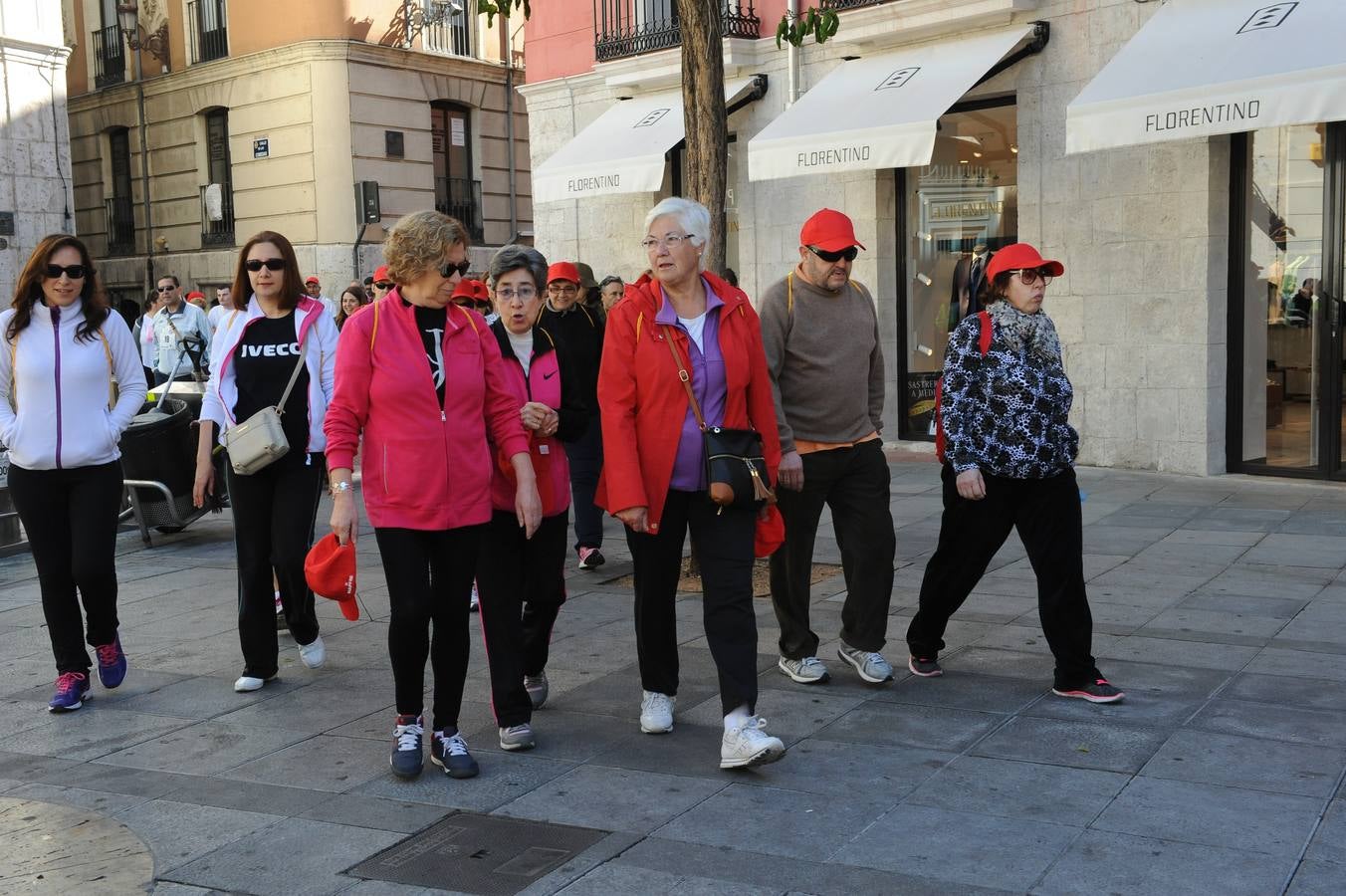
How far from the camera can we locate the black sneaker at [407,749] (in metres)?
4.73

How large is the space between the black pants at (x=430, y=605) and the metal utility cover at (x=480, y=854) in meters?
0.56

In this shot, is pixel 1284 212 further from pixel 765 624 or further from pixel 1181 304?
pixel 765 624

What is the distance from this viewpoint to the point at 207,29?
2722 cm

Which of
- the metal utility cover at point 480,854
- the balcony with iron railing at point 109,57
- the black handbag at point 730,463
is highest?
the balcony with iron railing at point 109,57

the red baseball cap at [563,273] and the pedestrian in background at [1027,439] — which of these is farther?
the red baseball cap at [563,273]

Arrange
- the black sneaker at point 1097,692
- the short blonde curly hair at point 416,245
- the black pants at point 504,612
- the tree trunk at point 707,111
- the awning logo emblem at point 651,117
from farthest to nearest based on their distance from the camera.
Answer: the awning logo emblem at point 651,117, the tree trunk at point 707,111, the black sneaker at point 1097,692, the black pants at point 504,612, the short blonde curly hair at point 416,245

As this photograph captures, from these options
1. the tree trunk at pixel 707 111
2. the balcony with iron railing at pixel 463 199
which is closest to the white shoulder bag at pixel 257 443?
the tree trunk at pixel 707 111

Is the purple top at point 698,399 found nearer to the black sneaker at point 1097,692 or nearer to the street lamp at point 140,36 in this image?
the black sneaker at point 1097,692

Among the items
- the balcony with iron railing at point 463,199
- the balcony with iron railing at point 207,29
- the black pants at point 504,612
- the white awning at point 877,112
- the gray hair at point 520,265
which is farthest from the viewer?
the balcony with iron railing at point 463,199

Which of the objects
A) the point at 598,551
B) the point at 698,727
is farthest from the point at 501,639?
the point at 598,551

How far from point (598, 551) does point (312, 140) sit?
61.9 feet

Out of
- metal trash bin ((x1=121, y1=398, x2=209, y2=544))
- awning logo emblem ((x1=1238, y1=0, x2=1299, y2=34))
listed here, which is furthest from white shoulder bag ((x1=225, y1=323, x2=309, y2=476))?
awning logo emblem ((x1=1238, y1=0, x2=1299, y2=34))

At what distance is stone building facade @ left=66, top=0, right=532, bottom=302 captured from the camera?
25.4 metres

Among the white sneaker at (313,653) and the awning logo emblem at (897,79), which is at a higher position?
the awning logo emblem at (897,79)
